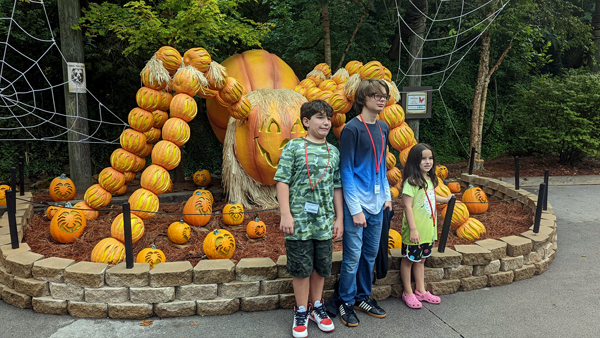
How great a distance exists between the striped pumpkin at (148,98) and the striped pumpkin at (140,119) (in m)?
0.08

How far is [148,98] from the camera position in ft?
15.9

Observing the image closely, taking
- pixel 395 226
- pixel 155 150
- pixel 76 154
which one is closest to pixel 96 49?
pixel 76 154

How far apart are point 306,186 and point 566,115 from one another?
28.4 feet

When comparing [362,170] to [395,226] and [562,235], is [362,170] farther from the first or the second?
[562,235]

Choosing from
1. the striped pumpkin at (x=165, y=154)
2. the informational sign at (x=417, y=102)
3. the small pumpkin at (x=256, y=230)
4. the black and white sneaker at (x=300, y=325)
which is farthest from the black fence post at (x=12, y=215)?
the informational sign at (x=417, y=102)

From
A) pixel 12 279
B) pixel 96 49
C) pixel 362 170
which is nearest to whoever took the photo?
pixel 362 170

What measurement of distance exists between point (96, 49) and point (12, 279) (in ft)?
20.0

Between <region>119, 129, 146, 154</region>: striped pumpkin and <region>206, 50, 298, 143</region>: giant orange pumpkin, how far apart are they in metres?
1.57

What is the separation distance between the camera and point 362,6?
9.23 metres

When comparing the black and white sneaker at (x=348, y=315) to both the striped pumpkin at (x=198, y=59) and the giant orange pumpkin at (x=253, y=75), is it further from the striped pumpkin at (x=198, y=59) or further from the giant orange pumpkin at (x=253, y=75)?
the giant orange pumpkin at (x=253, y=75)

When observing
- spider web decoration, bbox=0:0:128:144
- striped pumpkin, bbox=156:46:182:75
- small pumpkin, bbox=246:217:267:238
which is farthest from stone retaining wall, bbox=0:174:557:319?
spider web decoration, bbox=0:0:128:144

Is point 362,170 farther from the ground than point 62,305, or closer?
farther from the ground

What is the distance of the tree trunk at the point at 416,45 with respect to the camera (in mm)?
7707

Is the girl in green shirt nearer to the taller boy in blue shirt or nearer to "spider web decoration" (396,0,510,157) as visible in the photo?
the taller boy in blue shirt
